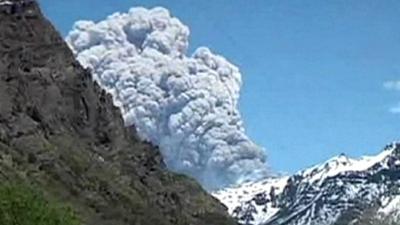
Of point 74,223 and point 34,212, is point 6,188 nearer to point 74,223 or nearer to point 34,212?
point 34,212

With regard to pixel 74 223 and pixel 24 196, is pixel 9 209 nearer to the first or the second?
pixel 24 196

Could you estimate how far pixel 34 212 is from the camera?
131250 millimetres

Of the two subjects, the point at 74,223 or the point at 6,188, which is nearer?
the point at 6,188

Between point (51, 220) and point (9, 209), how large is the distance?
10731 millimetres

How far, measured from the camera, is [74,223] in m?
143

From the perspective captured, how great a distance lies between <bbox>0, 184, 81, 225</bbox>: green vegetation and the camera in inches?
4929

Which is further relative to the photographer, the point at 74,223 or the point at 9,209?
the point at 74,223

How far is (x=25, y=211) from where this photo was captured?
129 meters

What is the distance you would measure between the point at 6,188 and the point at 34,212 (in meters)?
4.43

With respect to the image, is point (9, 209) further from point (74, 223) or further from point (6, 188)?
point (74, 223)

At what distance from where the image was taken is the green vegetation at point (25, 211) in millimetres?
125188

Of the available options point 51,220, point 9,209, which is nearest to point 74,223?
point 51,220

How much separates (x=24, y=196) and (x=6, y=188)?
8.23 ft

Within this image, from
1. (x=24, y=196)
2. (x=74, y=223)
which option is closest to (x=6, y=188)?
(x=24, y=196)
